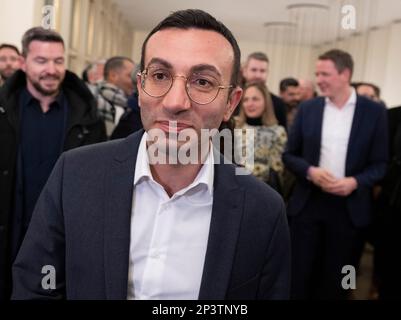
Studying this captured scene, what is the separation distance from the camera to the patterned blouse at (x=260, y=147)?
3.72 ft

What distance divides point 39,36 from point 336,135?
109 cm

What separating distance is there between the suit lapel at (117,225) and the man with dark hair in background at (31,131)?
0.63m

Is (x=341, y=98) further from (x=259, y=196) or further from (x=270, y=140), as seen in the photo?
(x=259, y=196)

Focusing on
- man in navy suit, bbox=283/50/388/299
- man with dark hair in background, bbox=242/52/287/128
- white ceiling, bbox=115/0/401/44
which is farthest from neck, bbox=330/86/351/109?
white ceiling, bbox=115/0/401/44

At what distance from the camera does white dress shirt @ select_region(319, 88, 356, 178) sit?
1.70 meters

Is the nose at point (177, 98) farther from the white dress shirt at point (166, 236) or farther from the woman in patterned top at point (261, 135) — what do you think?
the woman in patterned top at point (261, 135)

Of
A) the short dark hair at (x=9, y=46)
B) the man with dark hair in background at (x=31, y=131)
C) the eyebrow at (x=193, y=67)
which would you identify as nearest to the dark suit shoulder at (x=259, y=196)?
the eyebrow at (x=193, y=67)

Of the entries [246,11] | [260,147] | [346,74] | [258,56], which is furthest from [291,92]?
[246,11]

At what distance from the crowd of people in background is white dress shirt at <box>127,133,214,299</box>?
34 cm

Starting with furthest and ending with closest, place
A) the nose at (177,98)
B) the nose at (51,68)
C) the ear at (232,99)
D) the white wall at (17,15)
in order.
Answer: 1. the nose at (51,68)
2. the white wall at (17,15)
3. the ear at (232,99)
4. the nose at (177,98)

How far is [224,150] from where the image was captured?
3.40 ft

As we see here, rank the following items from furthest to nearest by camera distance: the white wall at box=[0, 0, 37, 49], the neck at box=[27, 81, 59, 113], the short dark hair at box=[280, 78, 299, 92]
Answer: the short dark hair at box=[280, 78, 299, 92], the neck at box=[27, 81, 59, 113], the white wall at box=[0, 0, 37, 49]

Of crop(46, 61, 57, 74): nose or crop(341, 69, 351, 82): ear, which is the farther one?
crop(341, 69, 351, 82): ear

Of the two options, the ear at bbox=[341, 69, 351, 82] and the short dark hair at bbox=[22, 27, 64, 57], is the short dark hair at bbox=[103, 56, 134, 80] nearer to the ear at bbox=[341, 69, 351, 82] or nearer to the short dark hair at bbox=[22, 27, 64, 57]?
the short dark hair at bbox=[22, 27, 64, 57]
